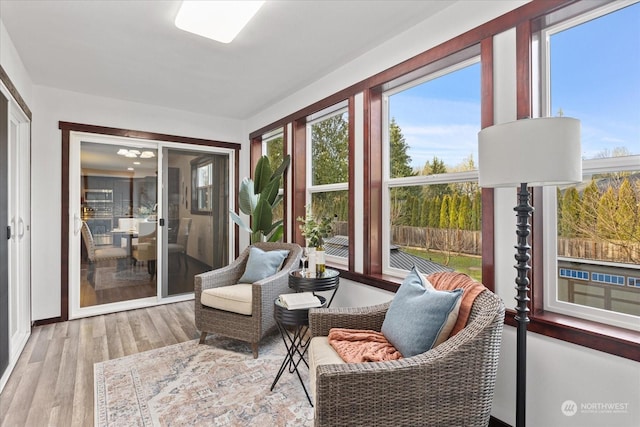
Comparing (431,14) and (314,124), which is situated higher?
(431,14)

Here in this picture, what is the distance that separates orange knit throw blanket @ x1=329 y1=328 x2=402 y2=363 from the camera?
1553 millimetres

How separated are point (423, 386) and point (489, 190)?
1.16 m

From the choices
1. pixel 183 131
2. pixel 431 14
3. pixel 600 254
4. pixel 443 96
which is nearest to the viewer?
pixel 600 254

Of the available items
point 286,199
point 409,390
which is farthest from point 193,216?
point 409,390

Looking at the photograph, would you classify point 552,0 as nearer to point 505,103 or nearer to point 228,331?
point 505,103

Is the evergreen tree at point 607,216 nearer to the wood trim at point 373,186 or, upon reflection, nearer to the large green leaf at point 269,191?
the wood trim at point 373,186

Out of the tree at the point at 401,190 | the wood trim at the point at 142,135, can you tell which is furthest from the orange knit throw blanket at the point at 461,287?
the wood trim at the point at 142,135

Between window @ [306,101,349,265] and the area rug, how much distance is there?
7.91ft

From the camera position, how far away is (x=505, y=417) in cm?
180

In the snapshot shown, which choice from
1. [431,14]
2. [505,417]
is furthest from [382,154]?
[505,417]

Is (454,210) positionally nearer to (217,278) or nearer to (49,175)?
(217,278)

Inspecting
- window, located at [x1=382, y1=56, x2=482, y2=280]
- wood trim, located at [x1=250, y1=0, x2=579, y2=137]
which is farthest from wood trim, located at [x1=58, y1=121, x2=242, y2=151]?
window, located at [x1=382, y1=56, x2=482, y2=280]

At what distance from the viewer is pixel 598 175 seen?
161cm

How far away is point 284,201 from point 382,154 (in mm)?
1524
